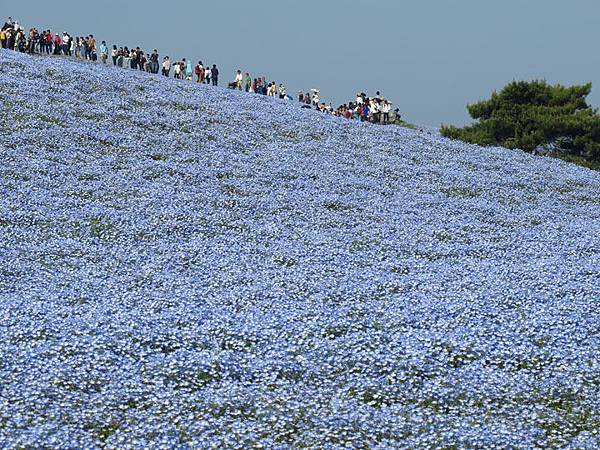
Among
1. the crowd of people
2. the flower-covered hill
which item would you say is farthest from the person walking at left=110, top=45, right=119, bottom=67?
the flower-covered hill

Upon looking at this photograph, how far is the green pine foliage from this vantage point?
105ft

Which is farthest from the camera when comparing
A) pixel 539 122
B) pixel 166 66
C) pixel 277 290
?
pixel 166 66

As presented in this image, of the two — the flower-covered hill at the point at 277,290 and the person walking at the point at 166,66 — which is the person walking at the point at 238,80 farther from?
the flower-covered hill at the point at 277,290

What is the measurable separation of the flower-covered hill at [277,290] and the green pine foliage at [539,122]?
23.8 ft

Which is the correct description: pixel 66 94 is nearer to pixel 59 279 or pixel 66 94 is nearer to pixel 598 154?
pixel 59 279

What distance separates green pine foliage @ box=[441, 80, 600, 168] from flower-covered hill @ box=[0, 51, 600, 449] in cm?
725

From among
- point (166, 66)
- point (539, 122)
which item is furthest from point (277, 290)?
point (166, 66)

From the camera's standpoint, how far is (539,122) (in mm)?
32625

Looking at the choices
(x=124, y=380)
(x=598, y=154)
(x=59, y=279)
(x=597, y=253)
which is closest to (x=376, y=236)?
(x=597, y=253)

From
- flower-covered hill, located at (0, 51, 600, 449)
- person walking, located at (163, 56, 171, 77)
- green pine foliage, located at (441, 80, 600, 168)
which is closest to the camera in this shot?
flower-covered hill, located at (0, 51, 600, 449)

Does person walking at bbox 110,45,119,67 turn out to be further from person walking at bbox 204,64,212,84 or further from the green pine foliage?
the green pine foliage

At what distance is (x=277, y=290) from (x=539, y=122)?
73.8ft

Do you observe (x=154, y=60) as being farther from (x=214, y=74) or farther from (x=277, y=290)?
(x=277, y=290)

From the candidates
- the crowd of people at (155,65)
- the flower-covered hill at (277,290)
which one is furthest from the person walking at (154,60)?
the flower-covered hill at (277,290)
